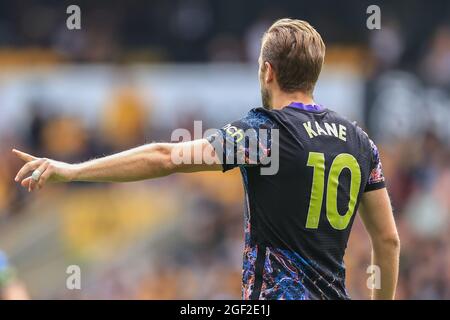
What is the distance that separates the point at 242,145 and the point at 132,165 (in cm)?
45

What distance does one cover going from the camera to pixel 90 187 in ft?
42.8

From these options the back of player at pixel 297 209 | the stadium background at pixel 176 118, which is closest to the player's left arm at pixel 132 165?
the back of player at pixel 297 209

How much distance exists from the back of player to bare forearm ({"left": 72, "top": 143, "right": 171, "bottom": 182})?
0.93 ft

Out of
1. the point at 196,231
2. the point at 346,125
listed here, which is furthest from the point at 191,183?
the point at 346,125

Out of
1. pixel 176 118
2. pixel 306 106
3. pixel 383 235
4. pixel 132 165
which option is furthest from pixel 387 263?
pixel 176 118

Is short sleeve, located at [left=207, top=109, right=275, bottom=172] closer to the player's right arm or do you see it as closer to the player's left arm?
the player's left arm

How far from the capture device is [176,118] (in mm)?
14125

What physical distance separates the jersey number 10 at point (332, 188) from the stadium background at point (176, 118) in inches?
196

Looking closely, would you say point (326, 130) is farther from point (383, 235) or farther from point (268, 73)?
point (383, 235)

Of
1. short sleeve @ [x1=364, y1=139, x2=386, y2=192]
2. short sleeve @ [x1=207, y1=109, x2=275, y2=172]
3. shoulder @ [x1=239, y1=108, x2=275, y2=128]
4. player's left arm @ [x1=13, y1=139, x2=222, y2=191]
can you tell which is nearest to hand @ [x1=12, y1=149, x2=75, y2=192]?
player's left arm @ [x1=13, y1=139, x2=222, y2=191]

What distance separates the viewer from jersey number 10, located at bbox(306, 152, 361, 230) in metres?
4.18

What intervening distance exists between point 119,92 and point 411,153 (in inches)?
187

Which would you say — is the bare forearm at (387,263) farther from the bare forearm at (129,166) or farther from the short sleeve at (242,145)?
the bare forearm at (129,166)

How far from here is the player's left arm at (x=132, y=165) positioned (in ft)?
13.2
